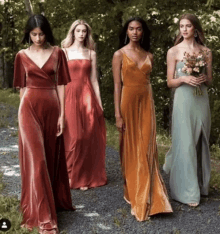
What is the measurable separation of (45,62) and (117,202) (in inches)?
89.1

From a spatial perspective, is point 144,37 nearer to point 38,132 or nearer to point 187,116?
point 187,116

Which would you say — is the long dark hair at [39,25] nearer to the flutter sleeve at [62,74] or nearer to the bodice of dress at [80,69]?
the flutter sleeve at [62,74]

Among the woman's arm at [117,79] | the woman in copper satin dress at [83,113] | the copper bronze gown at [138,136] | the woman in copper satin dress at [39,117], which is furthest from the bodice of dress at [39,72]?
the woman in copper satin dress at [83,113]

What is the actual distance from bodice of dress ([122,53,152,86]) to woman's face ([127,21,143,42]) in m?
0.25

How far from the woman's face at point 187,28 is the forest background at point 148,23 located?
261 cm

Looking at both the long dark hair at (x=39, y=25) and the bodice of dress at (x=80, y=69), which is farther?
the bodice of dress at (x=80, y=69)

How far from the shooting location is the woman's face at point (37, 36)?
469 centimetres

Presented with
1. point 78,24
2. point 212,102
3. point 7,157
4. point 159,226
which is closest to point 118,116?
point 159,226

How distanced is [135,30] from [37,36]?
4.53 ft

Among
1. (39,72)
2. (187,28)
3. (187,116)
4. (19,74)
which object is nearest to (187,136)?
(187,116)

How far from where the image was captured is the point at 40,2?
12.9m

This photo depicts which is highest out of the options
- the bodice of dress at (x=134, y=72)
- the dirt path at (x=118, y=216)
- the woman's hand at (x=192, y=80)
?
the bodice of dress at (x=134, y=72)

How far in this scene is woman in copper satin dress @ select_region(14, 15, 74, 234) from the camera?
15.4ft

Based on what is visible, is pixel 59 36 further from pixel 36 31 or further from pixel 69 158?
pixel 36 31
